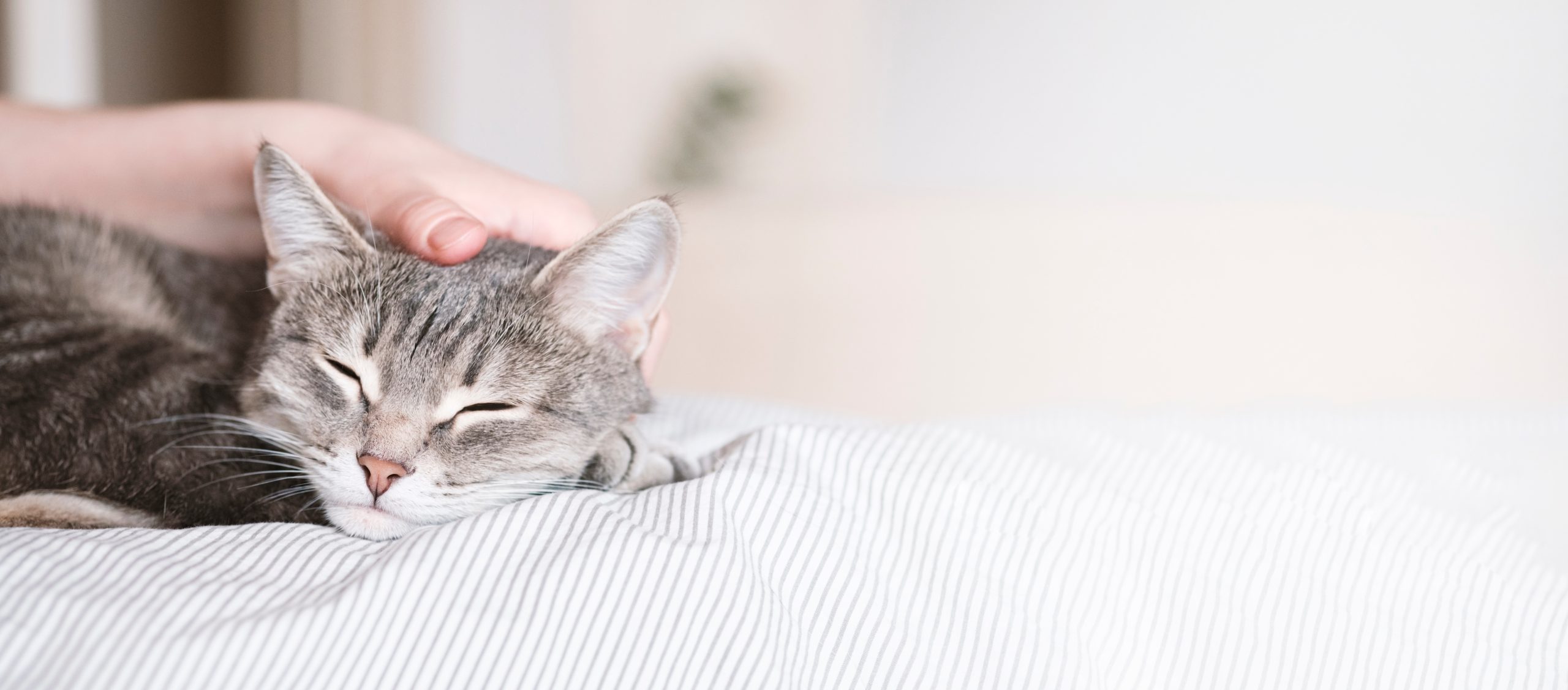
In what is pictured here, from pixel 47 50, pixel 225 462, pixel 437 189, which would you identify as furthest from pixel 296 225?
pixel 47 50

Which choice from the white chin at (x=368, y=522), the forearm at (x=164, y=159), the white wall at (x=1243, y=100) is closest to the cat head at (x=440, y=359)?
the white chin at (x=368, y=522)

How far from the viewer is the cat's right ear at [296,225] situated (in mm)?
907

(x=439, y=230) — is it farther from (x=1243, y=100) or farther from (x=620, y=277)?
(x=1243, y=100)

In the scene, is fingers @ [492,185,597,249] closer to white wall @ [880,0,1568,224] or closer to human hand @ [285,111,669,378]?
human hand @ [285,111,669,378]

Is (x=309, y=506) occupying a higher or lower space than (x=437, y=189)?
lower

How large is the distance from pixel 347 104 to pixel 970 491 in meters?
3.34

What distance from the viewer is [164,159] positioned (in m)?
1.20

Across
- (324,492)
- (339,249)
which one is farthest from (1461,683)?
(339,249)

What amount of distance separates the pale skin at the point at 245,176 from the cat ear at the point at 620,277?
8cm

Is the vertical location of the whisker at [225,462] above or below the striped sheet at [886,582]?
below

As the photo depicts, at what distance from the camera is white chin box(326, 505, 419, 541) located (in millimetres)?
771

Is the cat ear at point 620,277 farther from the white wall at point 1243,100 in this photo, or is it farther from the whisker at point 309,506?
the white wall at point 1243,100

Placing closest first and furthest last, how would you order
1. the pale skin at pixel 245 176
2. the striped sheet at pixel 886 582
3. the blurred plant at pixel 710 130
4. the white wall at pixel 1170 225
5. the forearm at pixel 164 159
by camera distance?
the striped sheet at pixel 886 582 < the pale skin at pixel 245 176 < the forearm at pixel 164 159 < the white wall at pixel 1170 225 < the blurred plant at pixel 710 130

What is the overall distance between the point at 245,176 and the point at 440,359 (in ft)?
1.90
